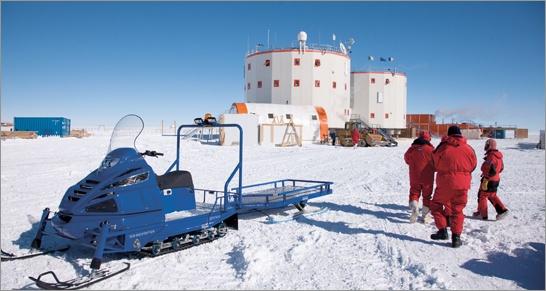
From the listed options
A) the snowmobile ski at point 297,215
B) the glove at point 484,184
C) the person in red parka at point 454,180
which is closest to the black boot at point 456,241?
the person in red parka at point 454,180

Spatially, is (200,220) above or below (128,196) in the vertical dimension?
below

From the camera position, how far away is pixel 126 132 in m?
6.10

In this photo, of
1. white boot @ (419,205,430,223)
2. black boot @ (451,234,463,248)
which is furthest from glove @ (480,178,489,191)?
black boot @ (451,234,463,248)

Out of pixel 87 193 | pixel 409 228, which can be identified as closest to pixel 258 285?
pixel 87 193

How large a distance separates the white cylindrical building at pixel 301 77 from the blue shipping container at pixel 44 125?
1662 cm

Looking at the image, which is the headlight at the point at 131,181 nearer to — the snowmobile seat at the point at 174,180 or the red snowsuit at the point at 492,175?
the snowmobile seat at the point at 174,180

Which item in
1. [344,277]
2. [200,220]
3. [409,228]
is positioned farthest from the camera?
[409,228]

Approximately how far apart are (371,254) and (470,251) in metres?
1.30

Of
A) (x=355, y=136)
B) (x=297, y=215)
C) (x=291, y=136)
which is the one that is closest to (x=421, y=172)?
(x=297, y=215)

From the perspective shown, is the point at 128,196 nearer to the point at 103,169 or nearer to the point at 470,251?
the point at 103,169

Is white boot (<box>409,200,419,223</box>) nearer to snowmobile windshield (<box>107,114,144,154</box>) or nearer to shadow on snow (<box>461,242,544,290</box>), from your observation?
shadow on snow (<box>461,242,544,290</box>)

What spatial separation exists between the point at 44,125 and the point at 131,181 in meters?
34.3

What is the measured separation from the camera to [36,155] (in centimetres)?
1770

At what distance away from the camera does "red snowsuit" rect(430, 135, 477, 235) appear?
589 centimetres
